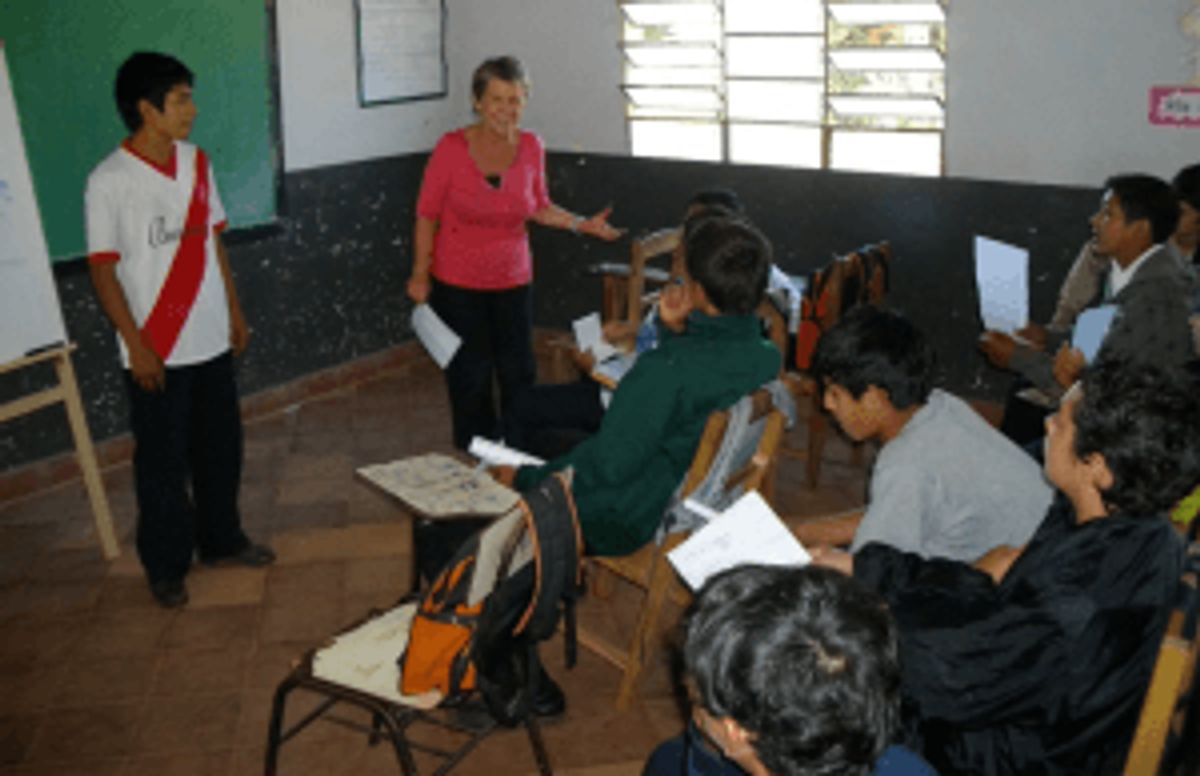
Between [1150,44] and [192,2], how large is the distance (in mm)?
3754

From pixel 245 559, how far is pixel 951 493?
8.22 feet

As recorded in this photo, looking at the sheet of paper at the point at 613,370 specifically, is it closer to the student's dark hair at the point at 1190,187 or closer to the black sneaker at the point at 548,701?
the black sneaker at the point at 548,701

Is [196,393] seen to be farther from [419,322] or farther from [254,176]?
[254,176]

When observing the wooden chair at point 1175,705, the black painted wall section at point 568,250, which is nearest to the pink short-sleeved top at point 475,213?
the black painted wall section at point 568,250

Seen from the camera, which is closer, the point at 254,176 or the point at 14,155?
the point at 14,155

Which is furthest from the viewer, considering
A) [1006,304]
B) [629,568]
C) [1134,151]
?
[1134,151]

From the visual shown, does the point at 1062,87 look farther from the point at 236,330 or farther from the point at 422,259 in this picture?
the point at 236,330

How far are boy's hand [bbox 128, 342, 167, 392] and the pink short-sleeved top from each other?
1221mm

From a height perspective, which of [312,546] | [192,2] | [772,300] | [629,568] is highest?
[192,2]

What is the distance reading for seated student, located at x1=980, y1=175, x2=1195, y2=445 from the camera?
2.85 meters

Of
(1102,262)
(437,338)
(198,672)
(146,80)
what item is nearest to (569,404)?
(437,338)

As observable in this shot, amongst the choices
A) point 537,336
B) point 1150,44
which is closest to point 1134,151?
point 1150,44

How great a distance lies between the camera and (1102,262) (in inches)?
142

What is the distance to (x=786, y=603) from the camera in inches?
45.1
